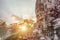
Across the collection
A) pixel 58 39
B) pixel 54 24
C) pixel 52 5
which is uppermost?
pixel 52 5

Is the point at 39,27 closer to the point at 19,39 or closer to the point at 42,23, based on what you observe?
the point at 42,23

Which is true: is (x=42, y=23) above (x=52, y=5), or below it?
below

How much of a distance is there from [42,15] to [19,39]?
3.60 ft

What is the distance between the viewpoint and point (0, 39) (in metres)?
7.71

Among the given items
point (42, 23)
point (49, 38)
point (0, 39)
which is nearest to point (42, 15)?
point (42, 23)

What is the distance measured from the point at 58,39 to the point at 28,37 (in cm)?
99

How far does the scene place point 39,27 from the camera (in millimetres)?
7648

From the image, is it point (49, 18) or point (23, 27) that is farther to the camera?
point (23, 27)

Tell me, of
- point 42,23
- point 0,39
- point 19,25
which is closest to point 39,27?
point 42,23

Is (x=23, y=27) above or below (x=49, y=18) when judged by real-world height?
below

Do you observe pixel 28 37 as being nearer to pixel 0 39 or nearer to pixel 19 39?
pixel 19 39

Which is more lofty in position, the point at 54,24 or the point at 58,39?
the point at 54,24

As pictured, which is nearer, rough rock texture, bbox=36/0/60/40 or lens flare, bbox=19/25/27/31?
rough rock texture, bbox=36/0/60/40

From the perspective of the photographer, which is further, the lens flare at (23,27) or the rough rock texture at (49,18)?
the lens flare at (23,27)
